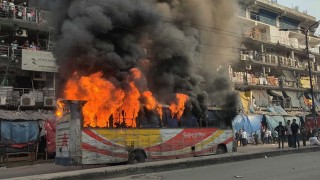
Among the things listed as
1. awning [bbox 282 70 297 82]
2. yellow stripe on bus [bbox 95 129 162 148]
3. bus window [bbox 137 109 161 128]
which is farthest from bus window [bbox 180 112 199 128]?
awning [bbox 282 70 297 82]

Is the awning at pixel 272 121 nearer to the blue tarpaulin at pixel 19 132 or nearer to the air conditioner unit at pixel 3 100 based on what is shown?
the blue tarpaulin at pixel 19 132

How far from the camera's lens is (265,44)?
4428 cm

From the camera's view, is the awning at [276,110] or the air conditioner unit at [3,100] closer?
the air conditioner unit at [3,100]

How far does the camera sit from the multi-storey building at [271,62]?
39.9m

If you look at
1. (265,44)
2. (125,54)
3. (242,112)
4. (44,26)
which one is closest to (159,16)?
(125,54)

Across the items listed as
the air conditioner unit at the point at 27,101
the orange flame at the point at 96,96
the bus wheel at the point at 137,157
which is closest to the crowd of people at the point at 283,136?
the bus wheel at the point at 137,157

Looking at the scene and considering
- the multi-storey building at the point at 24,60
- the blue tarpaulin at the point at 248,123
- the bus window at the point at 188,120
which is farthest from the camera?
the blue tarpaulin at the point at 248,123

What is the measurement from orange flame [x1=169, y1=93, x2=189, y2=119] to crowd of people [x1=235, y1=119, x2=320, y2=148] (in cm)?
637

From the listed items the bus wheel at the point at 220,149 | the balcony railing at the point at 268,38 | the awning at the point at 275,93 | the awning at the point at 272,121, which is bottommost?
the bus wheel at the point at 220,149

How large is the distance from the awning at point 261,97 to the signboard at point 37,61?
2262 cm

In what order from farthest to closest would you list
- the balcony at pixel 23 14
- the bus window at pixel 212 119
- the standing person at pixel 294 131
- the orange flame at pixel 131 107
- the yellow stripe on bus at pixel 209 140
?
the balcony at pixel 23 14
the standing person at pixel 294 131
the bus window at pixel 212 119
the yellow stripe on bus at pixel 209 140
the orange flame at pixel 131 107

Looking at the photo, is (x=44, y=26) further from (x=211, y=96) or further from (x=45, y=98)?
(x=211, y=96)

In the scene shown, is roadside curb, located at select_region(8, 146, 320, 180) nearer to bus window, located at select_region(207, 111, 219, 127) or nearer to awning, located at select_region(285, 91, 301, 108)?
bus window, located at select_region(207, 111, 219, 127)

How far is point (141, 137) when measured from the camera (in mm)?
15227
